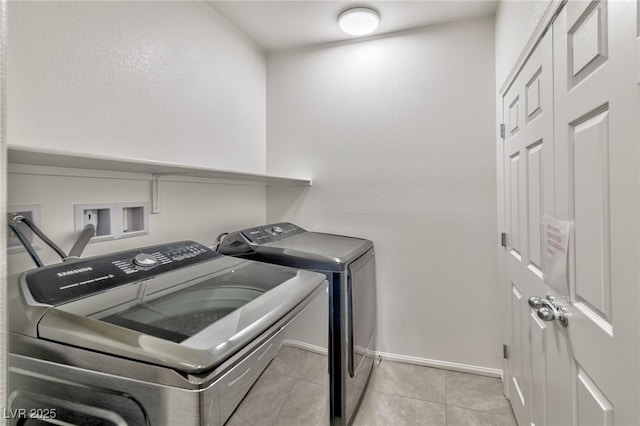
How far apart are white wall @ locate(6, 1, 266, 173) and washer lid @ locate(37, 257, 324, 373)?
63cm

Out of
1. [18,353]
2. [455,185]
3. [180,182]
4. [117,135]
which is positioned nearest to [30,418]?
[18,353]

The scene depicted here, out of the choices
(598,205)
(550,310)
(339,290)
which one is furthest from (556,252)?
(339,290)

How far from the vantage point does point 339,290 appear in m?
1.60

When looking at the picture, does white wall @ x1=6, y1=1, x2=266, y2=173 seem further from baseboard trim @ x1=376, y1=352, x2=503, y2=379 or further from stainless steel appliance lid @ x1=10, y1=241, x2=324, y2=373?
baseboard trim @ x1=376, y1=352, x2=503, y2=379

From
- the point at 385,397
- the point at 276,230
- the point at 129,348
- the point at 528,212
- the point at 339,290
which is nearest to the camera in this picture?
the point at 129,348

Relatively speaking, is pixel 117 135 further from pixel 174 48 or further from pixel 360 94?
pixel 360 94

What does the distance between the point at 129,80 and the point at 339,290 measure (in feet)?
4.79

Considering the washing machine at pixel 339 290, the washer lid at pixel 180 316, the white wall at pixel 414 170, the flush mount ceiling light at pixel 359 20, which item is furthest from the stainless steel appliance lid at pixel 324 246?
the flush mount ceiling light at pixel 359 20

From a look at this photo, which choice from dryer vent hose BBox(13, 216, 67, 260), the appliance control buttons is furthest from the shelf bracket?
the appliance control buttons

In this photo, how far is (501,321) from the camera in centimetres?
212

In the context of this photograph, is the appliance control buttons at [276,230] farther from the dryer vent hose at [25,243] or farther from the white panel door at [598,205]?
the white panel door at [598,205]

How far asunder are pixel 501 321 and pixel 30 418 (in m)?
2.41
